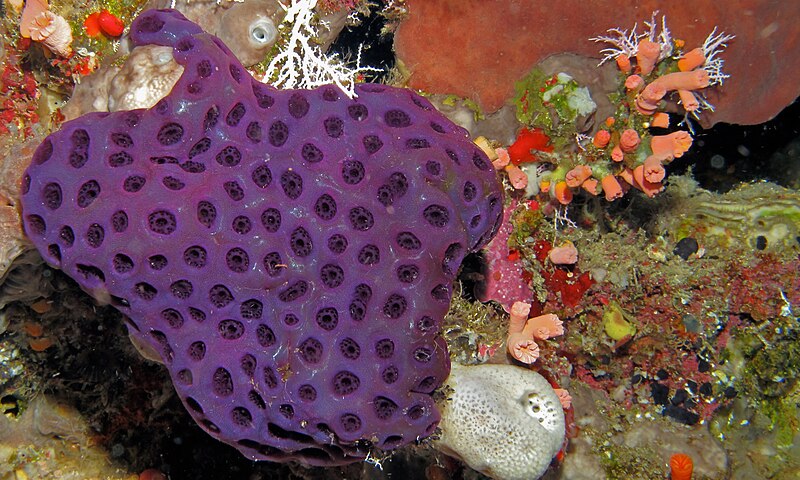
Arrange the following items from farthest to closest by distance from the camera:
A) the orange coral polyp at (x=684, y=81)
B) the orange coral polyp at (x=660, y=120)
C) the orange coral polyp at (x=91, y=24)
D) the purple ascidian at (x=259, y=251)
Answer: the orange coral polyp at (x=660, y=120) → the orange coral polyp at (x=684, y=81) → the orange coral polyp at (x=91, y=24) → the purple ascidian at (x=259, y=251)

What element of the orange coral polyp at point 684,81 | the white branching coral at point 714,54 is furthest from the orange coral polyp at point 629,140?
the white branching coral at point 714,54

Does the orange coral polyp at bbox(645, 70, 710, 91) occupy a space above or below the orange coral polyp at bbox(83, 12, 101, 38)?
above

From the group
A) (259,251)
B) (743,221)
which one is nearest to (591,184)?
(743,221)

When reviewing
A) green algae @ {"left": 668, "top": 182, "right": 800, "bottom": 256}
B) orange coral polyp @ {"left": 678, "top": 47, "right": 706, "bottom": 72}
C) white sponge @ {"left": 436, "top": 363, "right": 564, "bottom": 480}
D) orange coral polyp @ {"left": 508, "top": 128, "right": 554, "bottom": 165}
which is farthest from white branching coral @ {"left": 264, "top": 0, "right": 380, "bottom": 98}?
green algae @ {"left": 668, "top": 182, "right": 800, "bottom": 256}

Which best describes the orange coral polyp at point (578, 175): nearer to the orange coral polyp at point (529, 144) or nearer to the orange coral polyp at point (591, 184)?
the orange coral polyp at point (591, 184)

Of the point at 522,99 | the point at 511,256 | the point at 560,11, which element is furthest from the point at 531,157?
the point at 560,11

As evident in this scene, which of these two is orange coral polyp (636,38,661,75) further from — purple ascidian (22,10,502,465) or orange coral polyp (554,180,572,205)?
purple ascidian (22,10,502,465)
